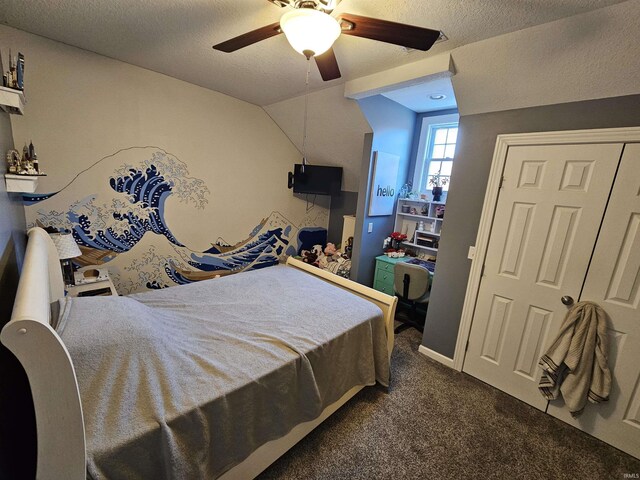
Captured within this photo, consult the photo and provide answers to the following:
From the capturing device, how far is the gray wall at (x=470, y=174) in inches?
67.4

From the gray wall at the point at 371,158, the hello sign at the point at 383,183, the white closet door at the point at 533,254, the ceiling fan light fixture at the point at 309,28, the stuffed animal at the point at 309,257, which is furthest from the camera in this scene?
the stuffed animal at the point at 309,257

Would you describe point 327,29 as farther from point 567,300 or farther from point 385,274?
point 385,274

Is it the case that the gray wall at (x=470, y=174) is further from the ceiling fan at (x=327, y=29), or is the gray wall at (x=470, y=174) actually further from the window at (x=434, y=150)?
the ceiling fan at (x=327, y=29)

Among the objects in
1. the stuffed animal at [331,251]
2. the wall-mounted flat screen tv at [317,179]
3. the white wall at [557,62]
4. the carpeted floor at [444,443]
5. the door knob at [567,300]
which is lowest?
the carpeted floor at [444,443]

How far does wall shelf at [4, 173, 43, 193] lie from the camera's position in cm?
157

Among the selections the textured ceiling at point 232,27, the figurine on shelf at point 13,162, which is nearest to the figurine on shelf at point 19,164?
the figurine on shelf at point 13,162

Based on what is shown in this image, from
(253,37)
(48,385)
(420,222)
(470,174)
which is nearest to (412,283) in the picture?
(420,222)

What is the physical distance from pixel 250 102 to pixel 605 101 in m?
3.27

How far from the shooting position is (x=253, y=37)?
137 centimetres

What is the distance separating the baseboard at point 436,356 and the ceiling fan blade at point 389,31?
99.5 inches

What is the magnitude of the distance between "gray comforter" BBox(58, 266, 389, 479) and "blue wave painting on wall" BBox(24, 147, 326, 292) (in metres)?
1.10

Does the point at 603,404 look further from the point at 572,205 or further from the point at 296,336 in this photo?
the point at 296,336

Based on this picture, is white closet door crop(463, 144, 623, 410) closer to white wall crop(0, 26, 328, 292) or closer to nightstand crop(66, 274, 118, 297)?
white wall crop(0, 26, 328, 292)

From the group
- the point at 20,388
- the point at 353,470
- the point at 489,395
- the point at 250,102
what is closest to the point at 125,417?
the point at 20,388
